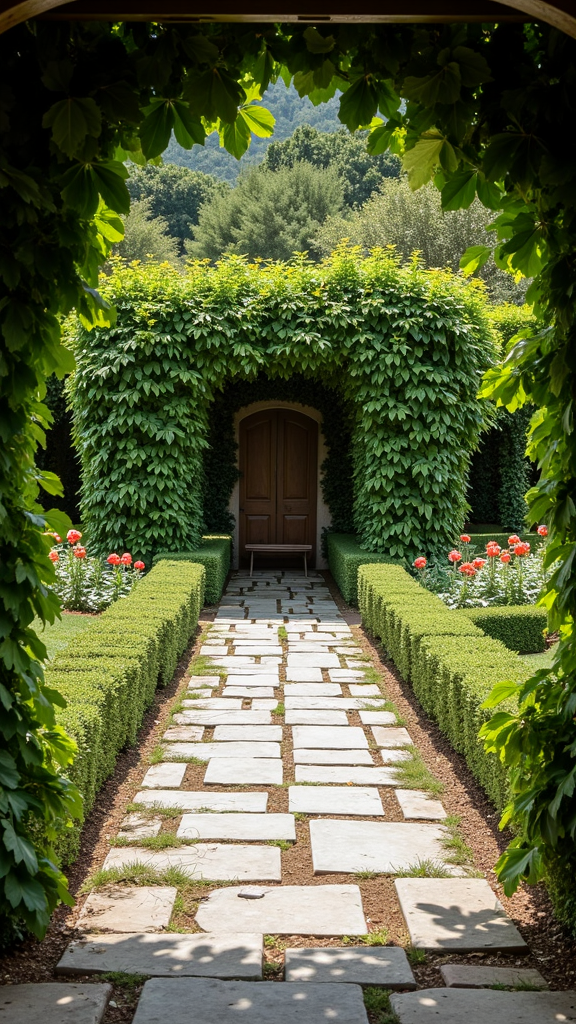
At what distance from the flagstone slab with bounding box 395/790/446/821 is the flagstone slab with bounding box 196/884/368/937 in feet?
2.96

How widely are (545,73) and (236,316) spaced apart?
26.1 feet

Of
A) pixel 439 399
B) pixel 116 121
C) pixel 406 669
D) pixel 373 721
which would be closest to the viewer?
pixel 116 121

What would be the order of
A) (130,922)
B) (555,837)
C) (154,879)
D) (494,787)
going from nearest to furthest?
1. (555,837)
2. (130,922)
3. (154,879)
4. (494,787)

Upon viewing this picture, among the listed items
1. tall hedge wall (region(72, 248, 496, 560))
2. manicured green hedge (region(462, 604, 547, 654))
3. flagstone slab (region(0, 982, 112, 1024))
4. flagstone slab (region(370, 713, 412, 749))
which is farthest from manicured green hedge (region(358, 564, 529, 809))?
tall hedge wall (region(72, 248, 496, 560))

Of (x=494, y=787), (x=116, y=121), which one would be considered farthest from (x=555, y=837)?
(x=116, y=121)

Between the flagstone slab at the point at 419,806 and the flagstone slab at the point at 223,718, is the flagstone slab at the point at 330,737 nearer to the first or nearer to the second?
the flagstone slab at the point at 223,718

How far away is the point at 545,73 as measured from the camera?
2773 mm

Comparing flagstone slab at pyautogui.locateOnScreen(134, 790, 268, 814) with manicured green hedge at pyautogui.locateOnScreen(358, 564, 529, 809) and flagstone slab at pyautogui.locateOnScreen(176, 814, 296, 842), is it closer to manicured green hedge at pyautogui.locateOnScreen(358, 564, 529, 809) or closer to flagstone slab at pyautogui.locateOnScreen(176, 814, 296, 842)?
flagstone slab at pyautogui.locateOnScreen(176, 814, 296, 842)

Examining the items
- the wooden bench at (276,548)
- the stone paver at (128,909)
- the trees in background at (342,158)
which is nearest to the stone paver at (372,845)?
the stone paver at (128,909)

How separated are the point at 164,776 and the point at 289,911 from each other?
5.57ft

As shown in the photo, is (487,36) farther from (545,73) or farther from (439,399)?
(439,399)

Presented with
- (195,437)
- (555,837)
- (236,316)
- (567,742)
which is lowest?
(555,837)

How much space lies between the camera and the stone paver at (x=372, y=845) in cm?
394

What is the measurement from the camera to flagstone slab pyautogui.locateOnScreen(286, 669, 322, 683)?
7.19 metres
